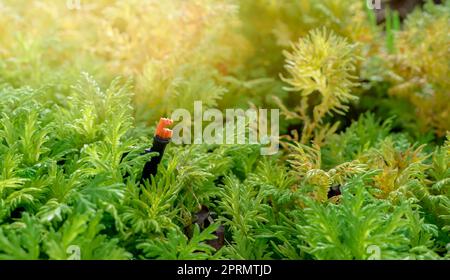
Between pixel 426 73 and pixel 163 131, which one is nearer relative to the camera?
pixel 163 131

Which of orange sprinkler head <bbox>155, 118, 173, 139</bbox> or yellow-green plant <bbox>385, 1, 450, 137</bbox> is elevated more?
yellow-green plant <bbox>385, 1, 450, 137</bbox>

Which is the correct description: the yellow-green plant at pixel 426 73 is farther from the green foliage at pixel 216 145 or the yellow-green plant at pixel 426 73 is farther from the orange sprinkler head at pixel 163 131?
the orange sprinkler head at pixel 163 131

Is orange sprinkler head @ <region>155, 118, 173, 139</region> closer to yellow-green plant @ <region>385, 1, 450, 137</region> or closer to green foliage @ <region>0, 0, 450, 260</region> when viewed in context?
green foliage @ <region>0, 0, 450, 260</region>

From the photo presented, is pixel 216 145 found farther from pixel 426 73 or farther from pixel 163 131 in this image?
pixel 426 73

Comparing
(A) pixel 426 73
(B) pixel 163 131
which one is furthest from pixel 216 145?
(A) pixel 426 73

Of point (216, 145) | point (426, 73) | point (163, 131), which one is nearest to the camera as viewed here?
point (163, 131)

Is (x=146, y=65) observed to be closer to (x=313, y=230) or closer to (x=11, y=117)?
(x=11, y=117)

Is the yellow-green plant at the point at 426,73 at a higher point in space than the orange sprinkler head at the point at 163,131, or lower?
higher

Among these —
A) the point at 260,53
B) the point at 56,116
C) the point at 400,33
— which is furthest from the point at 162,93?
the point at 400,33

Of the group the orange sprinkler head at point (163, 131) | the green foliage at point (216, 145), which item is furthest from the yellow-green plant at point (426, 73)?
the orange sprinkler head at point (163, 131)

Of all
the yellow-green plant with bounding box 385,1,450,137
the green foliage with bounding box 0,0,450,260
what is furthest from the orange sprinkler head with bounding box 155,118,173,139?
the yellow-green plant with bounding box 385,1,450,137

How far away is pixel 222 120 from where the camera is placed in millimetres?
1476

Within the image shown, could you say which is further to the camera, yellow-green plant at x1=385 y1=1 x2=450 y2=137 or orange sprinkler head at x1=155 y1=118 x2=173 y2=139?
yellow-green plant at x1=385 y1=1 x2=450 y2=137
